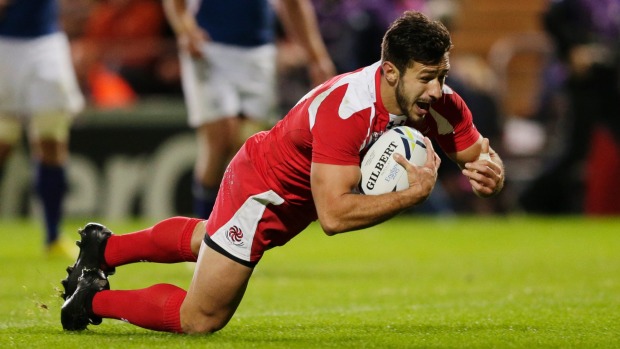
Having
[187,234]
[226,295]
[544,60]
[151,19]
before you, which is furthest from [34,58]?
[544,60]

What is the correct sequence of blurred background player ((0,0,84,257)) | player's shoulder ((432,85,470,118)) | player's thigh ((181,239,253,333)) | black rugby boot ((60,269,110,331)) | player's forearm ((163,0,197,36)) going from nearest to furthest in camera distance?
player's thigh ((181,239,253,333)), black rugby boot ((60,269,110,331)), player's shoulder ((432,85,470,118)), player's forearm ((163,0,197,36)), blurred background player ((0,0,84,257))

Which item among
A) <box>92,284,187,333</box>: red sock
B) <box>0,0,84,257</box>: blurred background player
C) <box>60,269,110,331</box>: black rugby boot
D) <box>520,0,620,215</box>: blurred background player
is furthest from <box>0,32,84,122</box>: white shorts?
<box>520,0,620,215</box>: blurred background player

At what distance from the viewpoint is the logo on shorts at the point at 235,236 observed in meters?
4.91

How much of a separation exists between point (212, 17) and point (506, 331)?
12.5 ft

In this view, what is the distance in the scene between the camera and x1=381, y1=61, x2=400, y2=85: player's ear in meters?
4.70

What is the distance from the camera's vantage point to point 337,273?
7793 mm

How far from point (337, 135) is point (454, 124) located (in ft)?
2.80

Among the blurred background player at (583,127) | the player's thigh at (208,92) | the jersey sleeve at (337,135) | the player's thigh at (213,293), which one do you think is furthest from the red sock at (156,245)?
the blurred background player at (583,127)

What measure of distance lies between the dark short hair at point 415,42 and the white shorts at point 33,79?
14.1ft

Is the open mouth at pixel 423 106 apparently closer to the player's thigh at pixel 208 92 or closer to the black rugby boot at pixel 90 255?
the black rugby boot at pixel 90 255

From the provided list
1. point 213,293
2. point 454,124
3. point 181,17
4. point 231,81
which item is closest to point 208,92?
point 231,81

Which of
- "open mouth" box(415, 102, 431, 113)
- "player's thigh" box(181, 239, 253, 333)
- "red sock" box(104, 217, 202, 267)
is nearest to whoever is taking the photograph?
"open mouth" box(415, 102, 431, 113)

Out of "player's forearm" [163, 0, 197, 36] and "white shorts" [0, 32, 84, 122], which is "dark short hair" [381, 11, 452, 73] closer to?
"player's forearm" [163, 0, 197, 36]

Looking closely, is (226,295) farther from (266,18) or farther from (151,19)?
(151,19)
